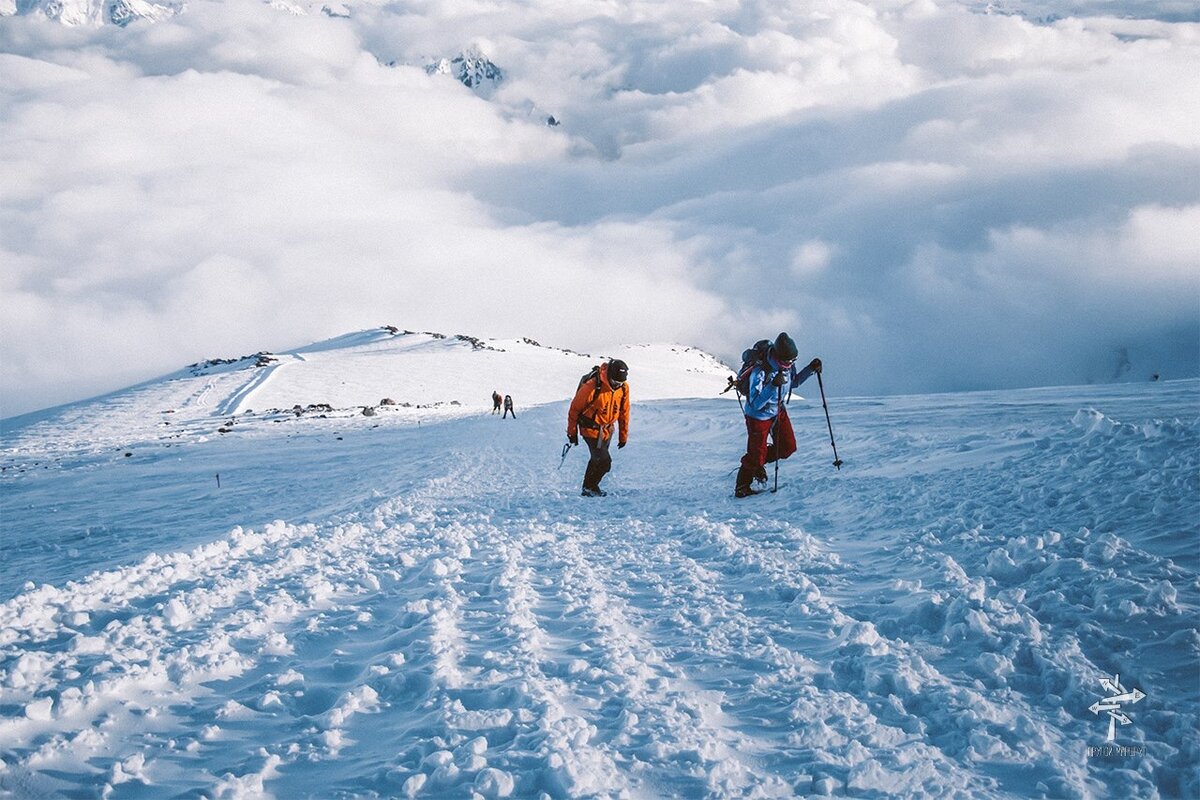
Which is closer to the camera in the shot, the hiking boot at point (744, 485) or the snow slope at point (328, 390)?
the hiking boot at point (744, 485)

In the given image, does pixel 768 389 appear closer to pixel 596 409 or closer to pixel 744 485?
pixel 744 485

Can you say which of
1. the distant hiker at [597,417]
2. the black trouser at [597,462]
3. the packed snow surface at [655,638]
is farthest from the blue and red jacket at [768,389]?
the black trouser at [597,462]

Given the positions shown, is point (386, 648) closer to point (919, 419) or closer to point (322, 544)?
point (322, 544)

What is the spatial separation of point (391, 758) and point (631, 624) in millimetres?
2160

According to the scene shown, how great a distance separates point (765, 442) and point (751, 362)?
121 cm

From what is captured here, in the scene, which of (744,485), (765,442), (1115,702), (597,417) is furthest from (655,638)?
(597,417)

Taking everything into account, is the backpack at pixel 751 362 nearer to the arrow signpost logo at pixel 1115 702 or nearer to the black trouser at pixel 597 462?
the black trouser at pixel 597 462

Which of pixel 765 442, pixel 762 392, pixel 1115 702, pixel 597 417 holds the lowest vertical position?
pixel 1115 702

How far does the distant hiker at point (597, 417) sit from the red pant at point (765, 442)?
207 centimetres

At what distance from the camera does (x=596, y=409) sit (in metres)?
10.7

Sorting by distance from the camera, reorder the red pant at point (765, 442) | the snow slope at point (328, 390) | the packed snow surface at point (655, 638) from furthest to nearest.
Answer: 1. the snow slope at point (328, 390)
2. the red pant at point (765, 442)
3. the packed snow surface at point (655, 638)

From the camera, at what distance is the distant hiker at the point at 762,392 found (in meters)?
9.29

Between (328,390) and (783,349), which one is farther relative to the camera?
(328,390)

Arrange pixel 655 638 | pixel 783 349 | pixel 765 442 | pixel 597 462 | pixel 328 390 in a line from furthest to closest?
pixel 328 390
pixel 597 462
pixel 765 442
pixel 783 349
pixel 655 638
